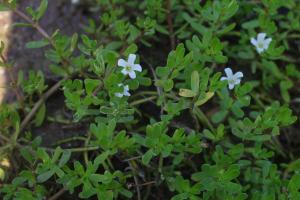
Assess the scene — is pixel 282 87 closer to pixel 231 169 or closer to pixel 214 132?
pixel 214 132

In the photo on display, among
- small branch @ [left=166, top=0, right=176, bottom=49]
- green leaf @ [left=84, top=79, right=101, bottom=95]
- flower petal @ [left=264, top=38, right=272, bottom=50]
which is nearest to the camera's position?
green leaf @ [left=84, top=79, right=101, bottom=95]

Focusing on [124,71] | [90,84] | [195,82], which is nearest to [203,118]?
[195,82]

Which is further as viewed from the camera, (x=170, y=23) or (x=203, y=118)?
(x=170, y=23)

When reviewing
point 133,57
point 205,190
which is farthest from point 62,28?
point 205,190

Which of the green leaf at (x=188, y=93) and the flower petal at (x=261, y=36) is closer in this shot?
the green leaf at (x=188, y=93)

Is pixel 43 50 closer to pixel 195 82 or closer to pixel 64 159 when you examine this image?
pixel 64 159

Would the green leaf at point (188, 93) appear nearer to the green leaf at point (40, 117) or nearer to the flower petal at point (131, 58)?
the flower petal at point (131, 58)

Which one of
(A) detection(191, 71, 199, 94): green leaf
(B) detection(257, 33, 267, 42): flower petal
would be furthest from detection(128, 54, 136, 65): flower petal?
(B) detection(257, 33, 267, 42): flower petal

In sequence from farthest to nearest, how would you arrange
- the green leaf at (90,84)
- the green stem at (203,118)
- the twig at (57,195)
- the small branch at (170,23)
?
the small branch at (170,23), the green stem at (203,118), the twig at (57,195), the green leaf at (90,84)

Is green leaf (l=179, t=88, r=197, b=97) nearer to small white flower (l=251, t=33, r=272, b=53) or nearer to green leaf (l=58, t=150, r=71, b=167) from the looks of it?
green leaf (l=58, t=150, r=71, b=167)

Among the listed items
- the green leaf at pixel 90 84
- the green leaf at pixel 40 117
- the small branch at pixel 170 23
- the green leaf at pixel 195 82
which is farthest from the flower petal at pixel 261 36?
the green leaf at pixel 40 117

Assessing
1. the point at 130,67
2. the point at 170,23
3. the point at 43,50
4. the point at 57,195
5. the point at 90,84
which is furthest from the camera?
the point at 43,50
